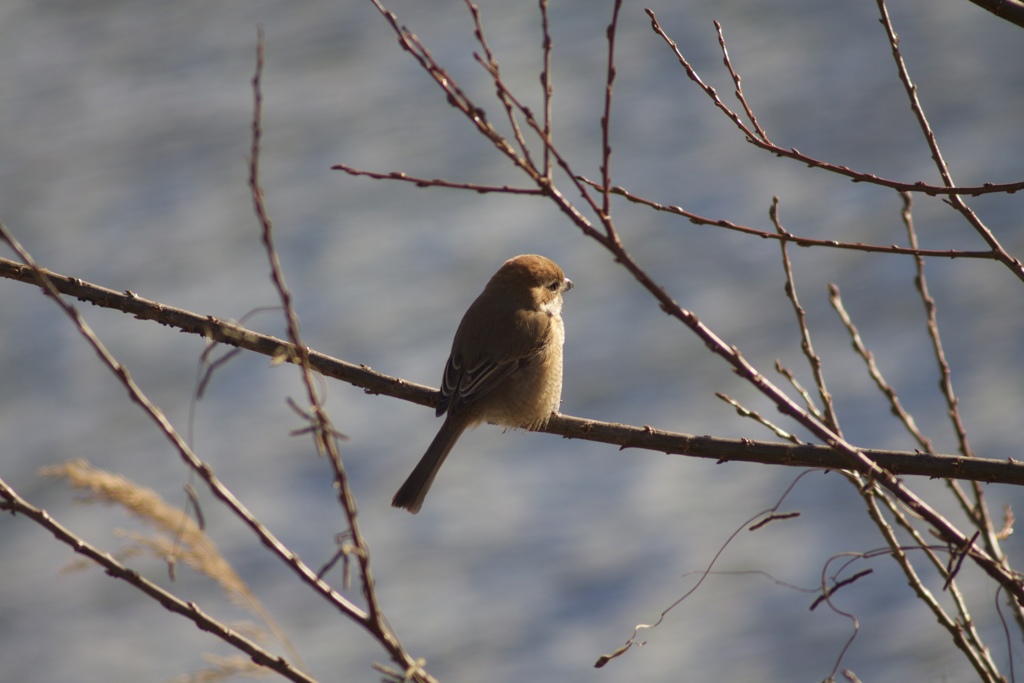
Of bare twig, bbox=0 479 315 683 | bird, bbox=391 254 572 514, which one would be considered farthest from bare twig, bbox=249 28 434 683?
bird, bbox=391 254 572 514

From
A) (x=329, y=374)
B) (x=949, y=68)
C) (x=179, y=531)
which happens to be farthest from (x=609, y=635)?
(x=949, y=68)

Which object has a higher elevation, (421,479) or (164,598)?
(421,479)

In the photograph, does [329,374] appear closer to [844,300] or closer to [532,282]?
[532,282]

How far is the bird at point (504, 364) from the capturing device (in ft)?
13.6

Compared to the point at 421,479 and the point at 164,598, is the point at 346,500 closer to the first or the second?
the point at 164,598

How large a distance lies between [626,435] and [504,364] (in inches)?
63.2

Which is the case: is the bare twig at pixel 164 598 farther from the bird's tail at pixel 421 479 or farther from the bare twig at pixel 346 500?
the bird's tail at pixel 421 479

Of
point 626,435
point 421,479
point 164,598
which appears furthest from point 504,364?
point 164,598

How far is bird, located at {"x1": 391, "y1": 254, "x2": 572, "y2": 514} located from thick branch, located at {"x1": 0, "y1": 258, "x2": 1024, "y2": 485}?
79cm

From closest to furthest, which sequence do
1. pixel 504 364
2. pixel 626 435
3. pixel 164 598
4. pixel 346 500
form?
pixel 346 500 → pixel 164 598 → pixel 626 435 → pixel 504 364

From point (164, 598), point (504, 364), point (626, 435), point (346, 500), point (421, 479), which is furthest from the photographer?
point (504, 364)

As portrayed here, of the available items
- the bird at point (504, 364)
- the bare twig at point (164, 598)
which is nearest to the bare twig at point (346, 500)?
the bare twig at point (164, 598)

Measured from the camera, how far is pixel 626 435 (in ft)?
9.37

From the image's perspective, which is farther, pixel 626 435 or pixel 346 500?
pixel 626 435
